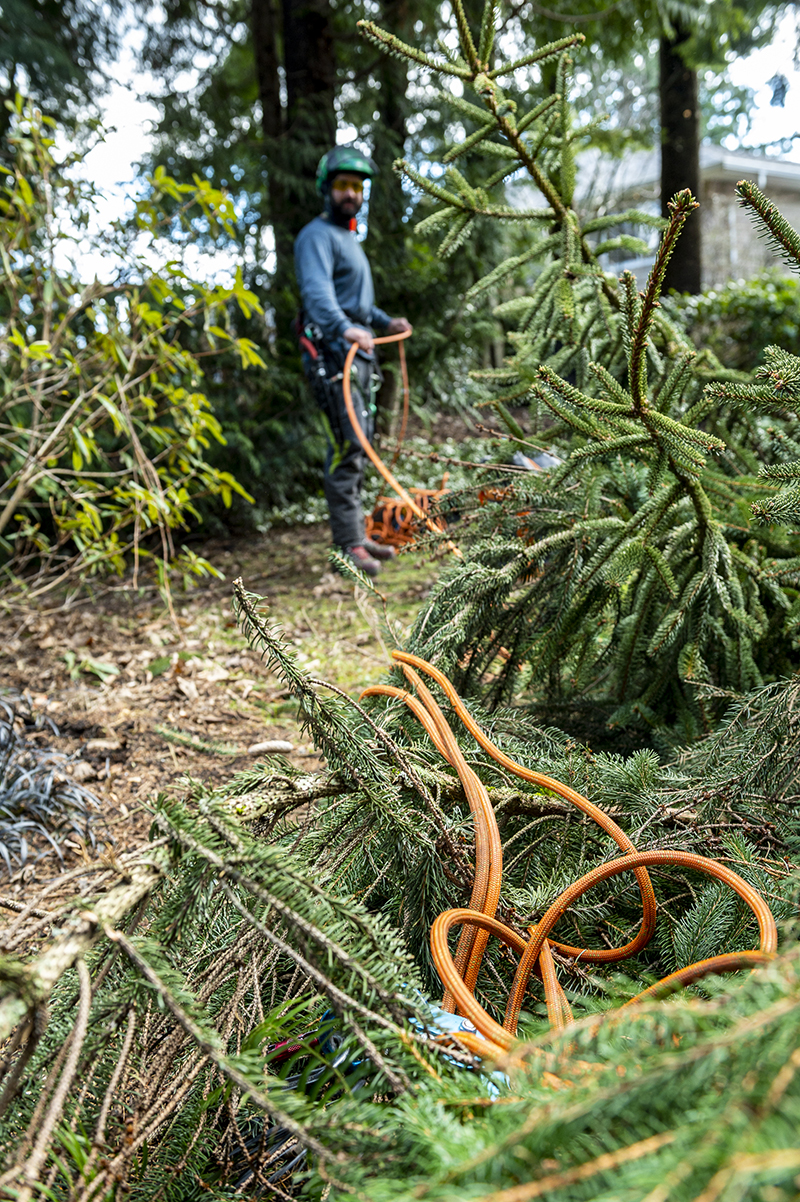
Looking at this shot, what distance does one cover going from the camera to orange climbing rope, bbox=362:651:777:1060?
2.45 feet

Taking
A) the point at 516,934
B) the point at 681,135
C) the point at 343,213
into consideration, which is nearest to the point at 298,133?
the point at 343,213

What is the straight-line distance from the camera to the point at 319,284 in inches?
199

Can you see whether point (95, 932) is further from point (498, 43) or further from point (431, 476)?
point (498, 43)

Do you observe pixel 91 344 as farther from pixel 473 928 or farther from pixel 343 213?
pixel 473 928

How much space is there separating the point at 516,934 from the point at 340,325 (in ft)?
15.4

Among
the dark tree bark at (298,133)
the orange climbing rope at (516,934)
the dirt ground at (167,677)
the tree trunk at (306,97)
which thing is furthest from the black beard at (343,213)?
the orange climbing rope at (516,934)

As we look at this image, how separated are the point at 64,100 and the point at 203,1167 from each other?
8404 millimetres

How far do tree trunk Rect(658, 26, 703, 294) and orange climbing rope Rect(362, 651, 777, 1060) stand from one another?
864 cm

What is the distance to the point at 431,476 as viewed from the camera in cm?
841

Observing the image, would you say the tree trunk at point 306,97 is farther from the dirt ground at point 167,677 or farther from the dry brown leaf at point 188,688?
the dry brown leaf at point 188,688

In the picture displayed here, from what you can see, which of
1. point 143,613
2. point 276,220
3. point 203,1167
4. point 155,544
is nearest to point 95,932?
point 203,1167

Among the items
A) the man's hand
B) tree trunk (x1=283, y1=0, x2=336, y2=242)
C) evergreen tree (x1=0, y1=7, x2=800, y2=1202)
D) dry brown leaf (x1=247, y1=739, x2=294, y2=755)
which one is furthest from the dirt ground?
tree trunk (x1=283, y1=0, x2=336, y2=242)

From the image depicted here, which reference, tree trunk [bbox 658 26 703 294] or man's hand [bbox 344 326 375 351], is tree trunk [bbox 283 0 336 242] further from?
tree trunk [bbox 658 26 703 294]

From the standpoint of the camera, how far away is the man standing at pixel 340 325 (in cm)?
507
